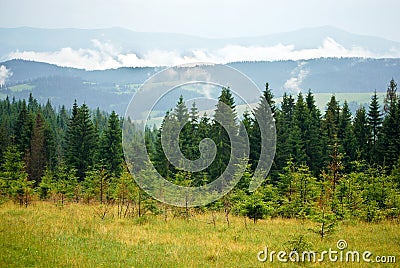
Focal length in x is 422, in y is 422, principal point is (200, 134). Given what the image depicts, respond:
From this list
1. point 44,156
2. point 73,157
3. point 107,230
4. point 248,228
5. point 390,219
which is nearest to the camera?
point 107,230

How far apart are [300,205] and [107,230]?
11468mm

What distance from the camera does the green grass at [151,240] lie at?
489 inches

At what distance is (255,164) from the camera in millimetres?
41406

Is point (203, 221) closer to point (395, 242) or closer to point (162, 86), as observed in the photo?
point (162, 86)

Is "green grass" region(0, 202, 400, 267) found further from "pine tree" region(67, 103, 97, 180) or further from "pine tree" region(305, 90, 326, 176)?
"pine tree" region(67, 103, 97, 180)

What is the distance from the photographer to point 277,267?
40.0ft

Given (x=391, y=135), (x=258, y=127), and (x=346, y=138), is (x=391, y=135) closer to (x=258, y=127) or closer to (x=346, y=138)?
(x=346, y=138)

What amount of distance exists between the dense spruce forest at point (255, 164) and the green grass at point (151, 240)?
1.43m

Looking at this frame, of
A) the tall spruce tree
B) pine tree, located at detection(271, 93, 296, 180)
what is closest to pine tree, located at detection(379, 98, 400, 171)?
the tall spruce tree

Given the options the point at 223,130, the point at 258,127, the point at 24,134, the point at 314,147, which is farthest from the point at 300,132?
the point at 24,134

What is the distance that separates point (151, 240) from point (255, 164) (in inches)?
1063

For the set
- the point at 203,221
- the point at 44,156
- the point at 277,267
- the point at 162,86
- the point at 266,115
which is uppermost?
the point at 162,86

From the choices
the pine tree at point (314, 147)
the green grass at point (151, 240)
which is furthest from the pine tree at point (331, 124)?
the green grass at point (151, 240)

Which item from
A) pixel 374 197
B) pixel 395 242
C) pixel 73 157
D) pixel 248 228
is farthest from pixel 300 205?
pixel 73 157
